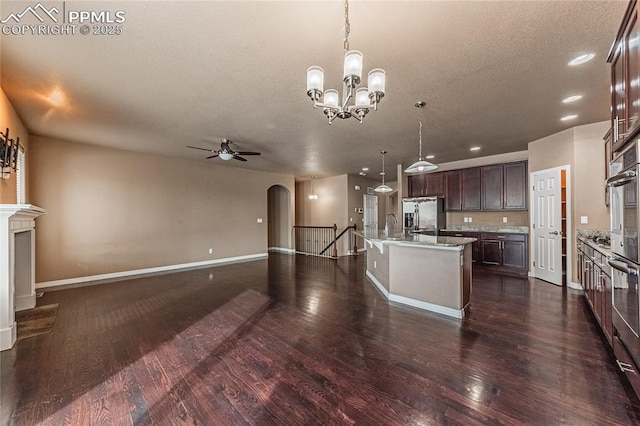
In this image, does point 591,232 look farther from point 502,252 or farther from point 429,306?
point 429,306

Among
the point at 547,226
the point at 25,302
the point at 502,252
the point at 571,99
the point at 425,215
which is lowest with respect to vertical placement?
the point at 25,302

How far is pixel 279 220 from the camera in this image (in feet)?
33.6

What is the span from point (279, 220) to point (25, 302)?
7078mm

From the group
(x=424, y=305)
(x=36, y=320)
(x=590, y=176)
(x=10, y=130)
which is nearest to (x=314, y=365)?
(x=424, y=305)

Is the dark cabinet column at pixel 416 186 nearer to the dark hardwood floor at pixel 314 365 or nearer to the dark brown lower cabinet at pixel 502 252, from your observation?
the dark brown lower cabinet at pixel 502 252

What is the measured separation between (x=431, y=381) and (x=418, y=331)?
3.02 ft

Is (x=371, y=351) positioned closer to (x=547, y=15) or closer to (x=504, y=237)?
(x=547, y=15)

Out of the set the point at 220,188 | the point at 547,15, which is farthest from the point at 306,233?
the point at 547,15

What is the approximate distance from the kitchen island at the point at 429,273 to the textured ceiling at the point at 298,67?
6.28 feet

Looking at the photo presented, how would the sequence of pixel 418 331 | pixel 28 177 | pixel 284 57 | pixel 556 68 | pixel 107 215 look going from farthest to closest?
pixel 107 215 → pixel 28 177 → pixel 418 331 → pixel 556 68 → pixel 284 57

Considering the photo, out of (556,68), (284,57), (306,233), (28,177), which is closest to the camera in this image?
(284,57)

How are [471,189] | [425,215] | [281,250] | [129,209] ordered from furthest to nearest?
[281,250]
[425,215]
[471,189]
[129,209]

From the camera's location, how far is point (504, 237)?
5.79 metres

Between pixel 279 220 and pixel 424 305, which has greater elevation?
pixel 279 220
